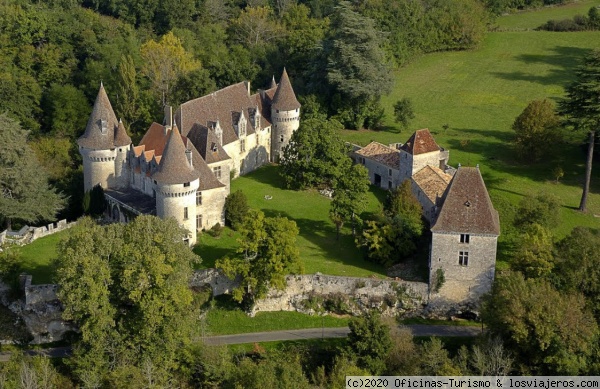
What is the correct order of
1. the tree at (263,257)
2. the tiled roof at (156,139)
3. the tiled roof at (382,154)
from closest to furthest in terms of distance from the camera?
1. the tree at (263,257)
2. the tiled roof at (156,139)
3. the tiled roof at (382,154)

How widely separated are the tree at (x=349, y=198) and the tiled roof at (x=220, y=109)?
45.9 feet

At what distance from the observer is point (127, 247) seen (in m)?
55.9

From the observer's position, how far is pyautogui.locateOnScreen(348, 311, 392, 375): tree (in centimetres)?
5384

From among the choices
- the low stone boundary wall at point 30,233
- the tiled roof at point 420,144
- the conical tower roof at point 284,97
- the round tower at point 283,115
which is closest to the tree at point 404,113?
the round tower at point 283,115

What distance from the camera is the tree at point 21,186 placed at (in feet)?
238

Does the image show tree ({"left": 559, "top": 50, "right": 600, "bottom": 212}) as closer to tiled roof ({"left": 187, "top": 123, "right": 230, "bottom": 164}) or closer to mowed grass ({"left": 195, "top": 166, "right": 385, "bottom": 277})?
mowed grass ({"left": 195, "top": 166, "right": 385, "bottom": 277})

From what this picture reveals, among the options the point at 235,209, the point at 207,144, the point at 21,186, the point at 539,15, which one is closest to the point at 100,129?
the point at 21,186

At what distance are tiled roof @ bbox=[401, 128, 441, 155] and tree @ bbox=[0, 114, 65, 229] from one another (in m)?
32.1

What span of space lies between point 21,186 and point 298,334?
98.4ft

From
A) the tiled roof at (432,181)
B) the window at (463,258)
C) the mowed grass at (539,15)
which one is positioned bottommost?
the window at (463,258)

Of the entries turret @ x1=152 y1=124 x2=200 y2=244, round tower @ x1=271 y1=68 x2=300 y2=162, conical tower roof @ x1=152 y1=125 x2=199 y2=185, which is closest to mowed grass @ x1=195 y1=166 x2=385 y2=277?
round tower @ x1=271 y1=68 x2=300 y2=162

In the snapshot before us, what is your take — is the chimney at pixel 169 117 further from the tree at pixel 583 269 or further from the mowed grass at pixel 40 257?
the tree at pixel 583 269

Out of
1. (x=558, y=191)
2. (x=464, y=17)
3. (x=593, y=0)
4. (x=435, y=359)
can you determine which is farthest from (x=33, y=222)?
(x=593, y=0)

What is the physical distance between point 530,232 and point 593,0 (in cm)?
9764
